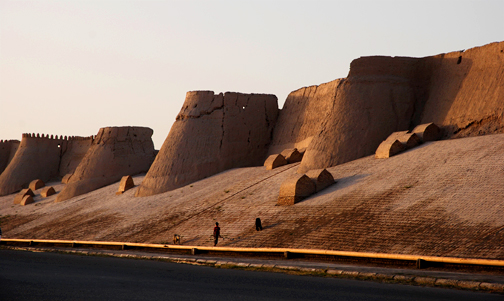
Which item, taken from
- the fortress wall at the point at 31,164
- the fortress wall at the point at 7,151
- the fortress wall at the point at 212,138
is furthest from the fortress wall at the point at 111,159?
the fortress wall at the point at 7,151

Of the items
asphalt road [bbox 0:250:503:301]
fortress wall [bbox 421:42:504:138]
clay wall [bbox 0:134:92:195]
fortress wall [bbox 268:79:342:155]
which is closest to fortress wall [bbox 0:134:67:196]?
clay wall [bbox 0:134:92:195]

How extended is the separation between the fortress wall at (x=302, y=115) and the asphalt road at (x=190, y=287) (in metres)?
14.2

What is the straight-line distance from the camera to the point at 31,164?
39.6 metres

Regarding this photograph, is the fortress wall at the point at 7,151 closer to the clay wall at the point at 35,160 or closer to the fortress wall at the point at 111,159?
the clay wall at the point at 35,160

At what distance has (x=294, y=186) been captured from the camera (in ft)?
62.1

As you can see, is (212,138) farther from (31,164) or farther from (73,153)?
(31,164)

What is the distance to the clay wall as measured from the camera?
3950 cm

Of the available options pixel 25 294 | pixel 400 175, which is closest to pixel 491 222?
pixel 400 175

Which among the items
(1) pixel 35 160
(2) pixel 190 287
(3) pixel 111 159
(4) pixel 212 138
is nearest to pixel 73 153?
(1) pixel 35 160

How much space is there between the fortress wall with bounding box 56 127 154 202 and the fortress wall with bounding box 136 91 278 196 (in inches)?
238

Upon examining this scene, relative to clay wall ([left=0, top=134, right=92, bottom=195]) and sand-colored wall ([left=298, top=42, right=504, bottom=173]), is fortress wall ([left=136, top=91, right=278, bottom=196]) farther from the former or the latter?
clay wall ([left=0, top=134, right=92, bottom=195])

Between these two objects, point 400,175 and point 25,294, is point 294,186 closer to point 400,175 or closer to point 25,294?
point 400,175

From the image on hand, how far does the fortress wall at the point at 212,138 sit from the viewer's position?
90.9ft

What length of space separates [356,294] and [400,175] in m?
10.2
